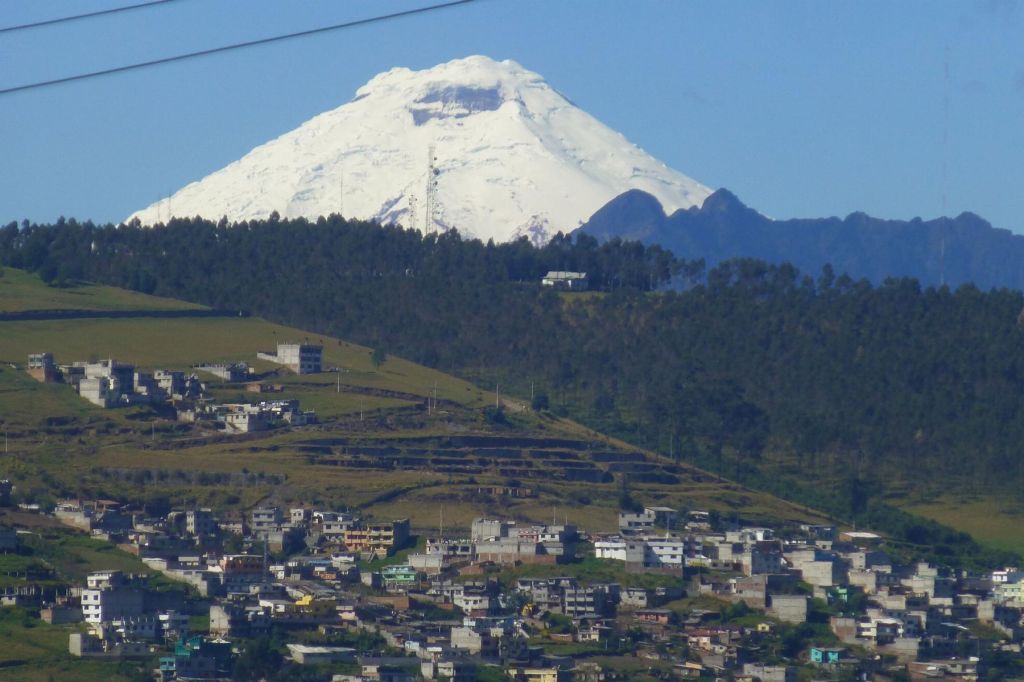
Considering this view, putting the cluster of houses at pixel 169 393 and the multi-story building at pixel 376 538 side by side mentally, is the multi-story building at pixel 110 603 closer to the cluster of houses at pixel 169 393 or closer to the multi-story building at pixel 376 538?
the multi-story building at pixel 376 538

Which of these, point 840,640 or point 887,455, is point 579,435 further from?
point 840,640

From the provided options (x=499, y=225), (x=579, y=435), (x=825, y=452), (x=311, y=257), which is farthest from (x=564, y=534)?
(x=499, y=225)

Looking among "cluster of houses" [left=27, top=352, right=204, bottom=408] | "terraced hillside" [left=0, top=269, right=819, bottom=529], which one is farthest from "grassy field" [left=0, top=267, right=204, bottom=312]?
"cluster of houses" [left=27, top=352, right=204, bottom=408]

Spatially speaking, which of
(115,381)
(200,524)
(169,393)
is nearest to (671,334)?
(169,393)

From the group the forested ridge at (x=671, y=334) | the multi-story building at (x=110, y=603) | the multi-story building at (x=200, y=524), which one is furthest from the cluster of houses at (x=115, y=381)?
the multi-story building at (x=110, y=603)

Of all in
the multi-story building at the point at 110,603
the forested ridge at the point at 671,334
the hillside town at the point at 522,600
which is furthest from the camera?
the forested ridge at the point at 671,334

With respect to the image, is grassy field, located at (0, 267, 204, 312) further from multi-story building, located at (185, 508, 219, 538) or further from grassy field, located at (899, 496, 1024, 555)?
grassy field, located at (899, 496, 1024, 555)
